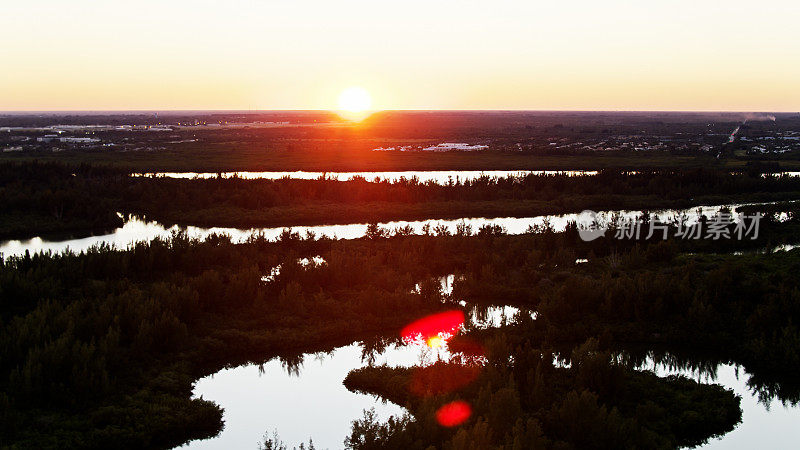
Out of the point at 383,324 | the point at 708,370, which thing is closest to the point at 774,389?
the point at 708,370

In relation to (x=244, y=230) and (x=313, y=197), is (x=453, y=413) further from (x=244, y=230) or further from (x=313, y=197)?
(x=313, y=197)

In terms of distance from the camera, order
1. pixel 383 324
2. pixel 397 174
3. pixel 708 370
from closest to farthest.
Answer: pixel 708 370
pixel 383 324
pixel 397 174

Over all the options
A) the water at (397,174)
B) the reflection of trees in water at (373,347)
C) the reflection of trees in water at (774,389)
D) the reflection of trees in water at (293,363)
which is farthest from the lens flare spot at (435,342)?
the water at (397,174)

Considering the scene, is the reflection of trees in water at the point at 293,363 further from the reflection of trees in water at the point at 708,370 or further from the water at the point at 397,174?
the water at the point at 397,174

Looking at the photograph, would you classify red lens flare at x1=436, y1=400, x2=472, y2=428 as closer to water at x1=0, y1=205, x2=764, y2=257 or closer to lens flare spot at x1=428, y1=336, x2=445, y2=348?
lens flare spot at x1=428, y1=336, x2=445, y2=348

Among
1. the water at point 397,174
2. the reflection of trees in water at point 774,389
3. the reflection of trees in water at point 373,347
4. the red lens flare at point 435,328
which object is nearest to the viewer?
the reflection of trees in water at point 774,389

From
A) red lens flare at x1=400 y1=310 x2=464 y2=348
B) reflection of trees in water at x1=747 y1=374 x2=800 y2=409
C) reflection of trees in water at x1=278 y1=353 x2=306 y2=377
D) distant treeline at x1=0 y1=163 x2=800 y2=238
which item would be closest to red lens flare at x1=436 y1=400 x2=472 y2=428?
red lens flare at x1=400 y1=310 x2=464 y2=348
